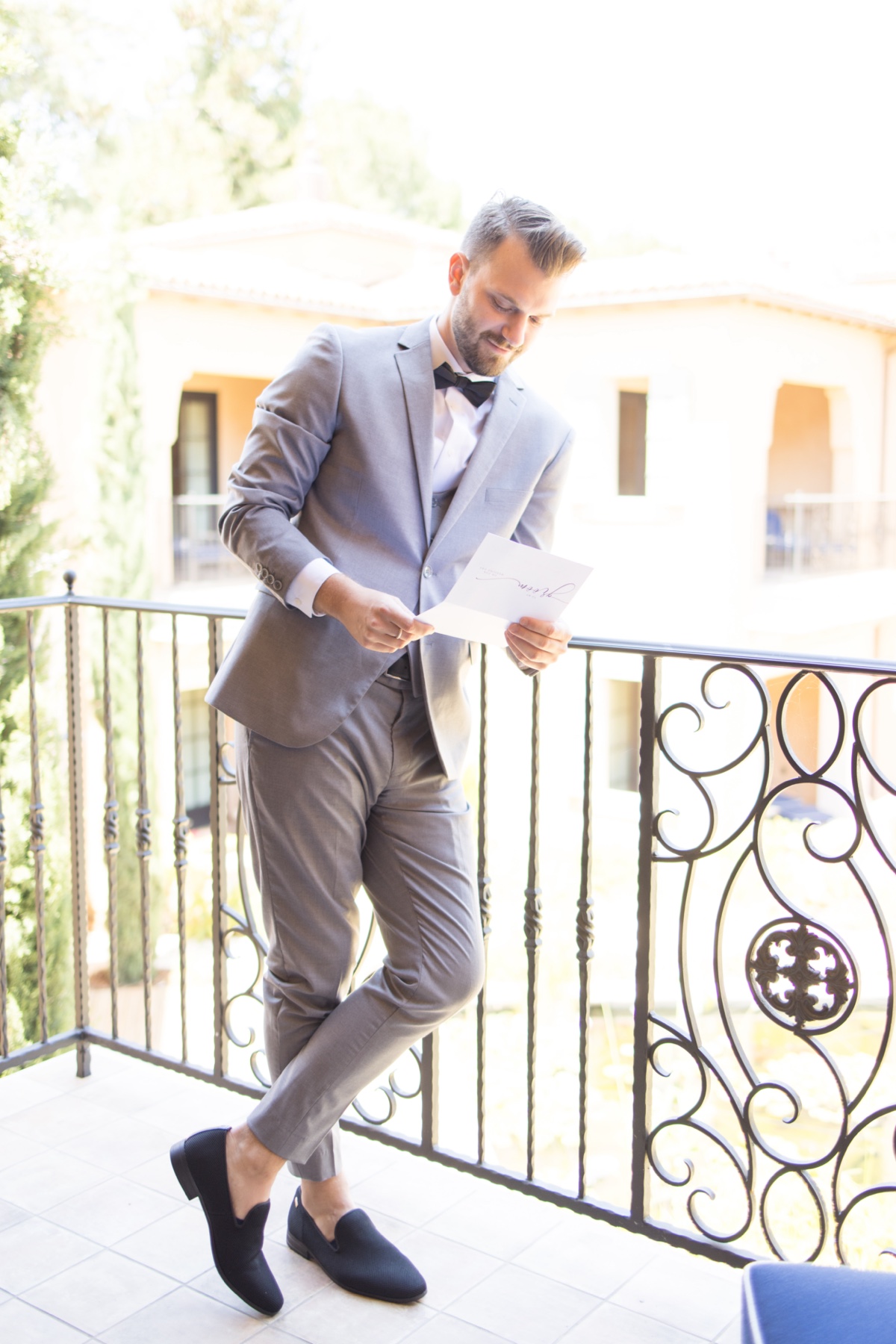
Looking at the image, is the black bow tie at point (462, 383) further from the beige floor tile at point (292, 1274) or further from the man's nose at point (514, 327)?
the beige floor tile at point (292, 1274)

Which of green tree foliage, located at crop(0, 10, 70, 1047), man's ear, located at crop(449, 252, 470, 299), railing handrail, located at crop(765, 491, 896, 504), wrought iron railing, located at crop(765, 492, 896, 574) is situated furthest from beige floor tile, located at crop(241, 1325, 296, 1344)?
wrought iron railing, located at crop(765, 492, 896, 574)

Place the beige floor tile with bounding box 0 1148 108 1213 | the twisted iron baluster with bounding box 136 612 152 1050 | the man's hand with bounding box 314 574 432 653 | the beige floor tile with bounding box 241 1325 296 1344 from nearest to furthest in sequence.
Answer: the man's hand with bounding box 314 574 432 653 → the beige floor tile with bounding box 241 1325 296 1344 → the beige floor tile with bounding box 0 1148 108 1213 → the twisted iron baluster with bounding box 136 612 152 1050

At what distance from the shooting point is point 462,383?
1734mm

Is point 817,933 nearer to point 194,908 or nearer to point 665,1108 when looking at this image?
point 665,1108

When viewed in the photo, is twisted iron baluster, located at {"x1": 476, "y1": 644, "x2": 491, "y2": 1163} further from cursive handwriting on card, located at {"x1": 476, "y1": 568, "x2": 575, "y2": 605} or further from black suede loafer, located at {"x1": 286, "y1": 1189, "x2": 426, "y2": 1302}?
cursive handwriting on card, located at {"x1": 476, "y1": 568, "x2": 575, "y2": 605}

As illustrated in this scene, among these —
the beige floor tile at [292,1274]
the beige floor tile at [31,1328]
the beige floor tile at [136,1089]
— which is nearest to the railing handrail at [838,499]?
the beige floor tile at [136,1089]

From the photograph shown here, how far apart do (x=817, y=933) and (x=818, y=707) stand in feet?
1.12

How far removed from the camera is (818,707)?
1790 millimetres

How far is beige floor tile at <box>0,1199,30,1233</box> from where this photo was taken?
2.04 metres

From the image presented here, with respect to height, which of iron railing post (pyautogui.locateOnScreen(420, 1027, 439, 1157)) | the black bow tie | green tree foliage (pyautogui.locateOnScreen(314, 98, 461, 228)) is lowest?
iron railing post (pyautogui.locateOnScreen(420, 1027, 439, 1157))

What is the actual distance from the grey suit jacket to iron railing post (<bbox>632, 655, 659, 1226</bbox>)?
38 cm

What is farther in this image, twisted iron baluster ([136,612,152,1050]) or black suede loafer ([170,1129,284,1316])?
twisted iron baluster ([136,612,152,1050])

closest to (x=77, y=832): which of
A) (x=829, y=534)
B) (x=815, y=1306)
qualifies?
(x=815, y=1306)

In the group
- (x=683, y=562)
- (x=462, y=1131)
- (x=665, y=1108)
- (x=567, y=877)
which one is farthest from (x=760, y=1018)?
(x=683, y=562)
